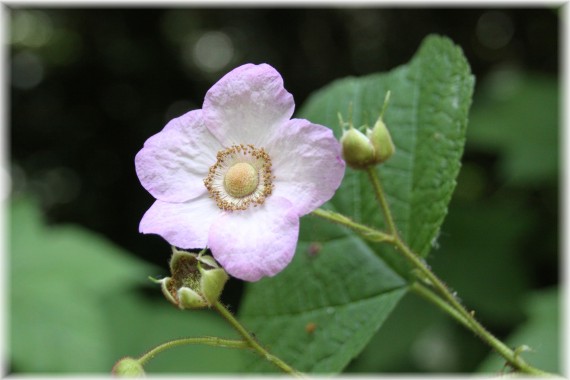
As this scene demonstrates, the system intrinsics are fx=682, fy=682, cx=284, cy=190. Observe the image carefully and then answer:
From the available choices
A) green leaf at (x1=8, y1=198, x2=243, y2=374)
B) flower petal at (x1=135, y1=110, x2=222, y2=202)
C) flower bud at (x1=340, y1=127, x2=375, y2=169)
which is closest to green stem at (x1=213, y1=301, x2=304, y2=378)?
flower petal at (x1=135, y1=110, x2=222, y2=202)

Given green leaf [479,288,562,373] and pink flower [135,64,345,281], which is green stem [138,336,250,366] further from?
green leaf [479,288,562,373]

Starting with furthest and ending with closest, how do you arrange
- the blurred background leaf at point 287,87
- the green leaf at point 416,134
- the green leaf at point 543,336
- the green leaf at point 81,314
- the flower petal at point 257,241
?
the blurred background leaf at point 287,87
the green leaf at point 81,314
the green leaf at point 543,336
the green leaf at point 416,134
the flower petal at point 257,241

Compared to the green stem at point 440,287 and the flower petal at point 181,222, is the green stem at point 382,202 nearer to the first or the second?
the green stem at point 440,287

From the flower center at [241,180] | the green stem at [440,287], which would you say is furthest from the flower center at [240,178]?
the green stem at [440,287]

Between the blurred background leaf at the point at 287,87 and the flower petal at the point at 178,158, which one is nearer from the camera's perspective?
the flower petal at the point at 178,158

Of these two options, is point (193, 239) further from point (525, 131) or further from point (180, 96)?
point (180, 96)

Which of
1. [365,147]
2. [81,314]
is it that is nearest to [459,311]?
[365,147]
